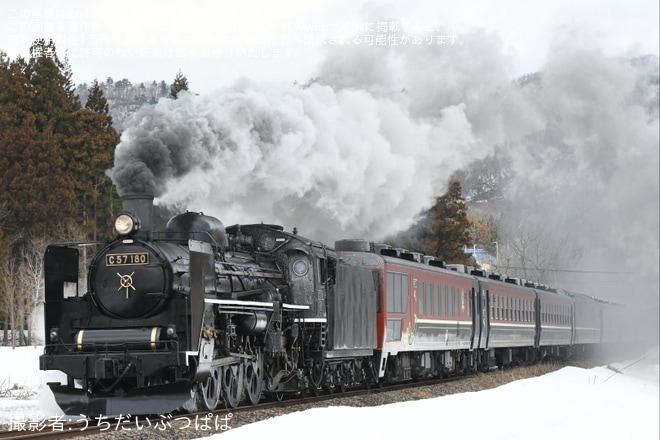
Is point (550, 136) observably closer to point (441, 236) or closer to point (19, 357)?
point (441, 236)

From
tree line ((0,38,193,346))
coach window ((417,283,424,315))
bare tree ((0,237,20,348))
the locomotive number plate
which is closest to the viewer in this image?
the locomotive number plate

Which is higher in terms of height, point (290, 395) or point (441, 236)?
point (441, 236)

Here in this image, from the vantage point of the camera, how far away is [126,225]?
14711mm

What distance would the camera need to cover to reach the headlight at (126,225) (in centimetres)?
1466

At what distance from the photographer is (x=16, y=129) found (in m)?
46.2

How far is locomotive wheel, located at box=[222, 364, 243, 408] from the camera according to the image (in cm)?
1575

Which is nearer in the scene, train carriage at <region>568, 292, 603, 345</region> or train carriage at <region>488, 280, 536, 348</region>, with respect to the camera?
train carriage at <region>488, 280, 536, 348</region>

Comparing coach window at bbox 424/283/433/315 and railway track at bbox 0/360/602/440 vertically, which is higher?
coach window at bbox 424/283/433/315

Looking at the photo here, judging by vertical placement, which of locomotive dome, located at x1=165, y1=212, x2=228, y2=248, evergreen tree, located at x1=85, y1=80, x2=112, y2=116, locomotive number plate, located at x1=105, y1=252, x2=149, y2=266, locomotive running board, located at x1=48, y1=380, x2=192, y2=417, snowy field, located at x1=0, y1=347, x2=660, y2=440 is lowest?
snowy field, located at x1=0, y1=347, x2=660, y2=440

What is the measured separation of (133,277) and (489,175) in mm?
100982

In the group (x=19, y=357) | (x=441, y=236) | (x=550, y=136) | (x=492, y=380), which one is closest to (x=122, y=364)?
(x=492, y=380)

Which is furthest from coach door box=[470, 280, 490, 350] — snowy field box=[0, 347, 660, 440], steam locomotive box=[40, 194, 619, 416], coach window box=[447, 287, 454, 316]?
steam locomotive box=[40, 194, 619, 416]

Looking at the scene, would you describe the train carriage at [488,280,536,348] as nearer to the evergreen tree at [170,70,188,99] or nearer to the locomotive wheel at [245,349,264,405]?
the locomotive wheel at [245,349,264,405]

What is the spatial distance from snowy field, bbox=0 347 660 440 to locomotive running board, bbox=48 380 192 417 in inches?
36.9
